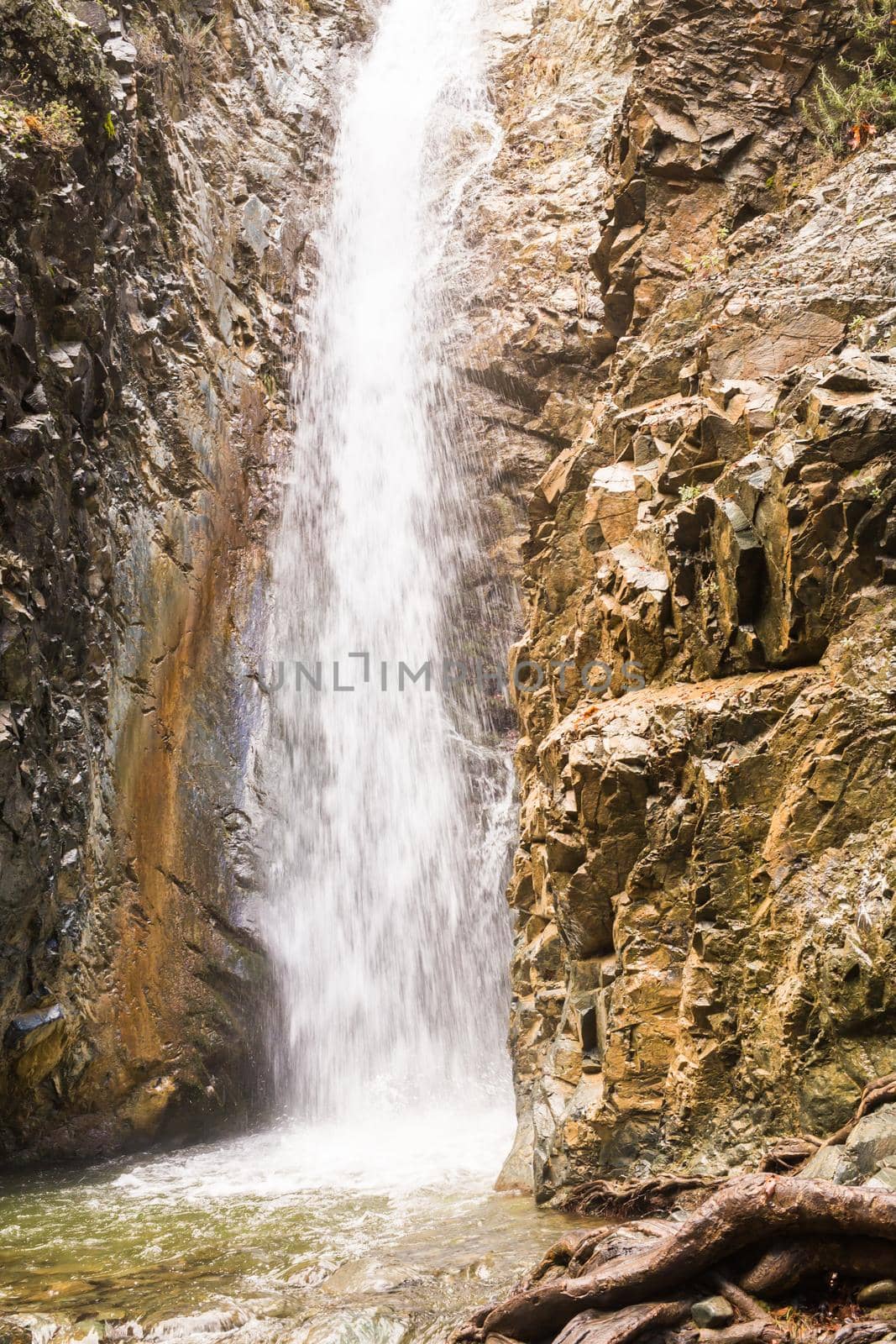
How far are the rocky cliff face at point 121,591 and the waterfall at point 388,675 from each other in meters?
0.94

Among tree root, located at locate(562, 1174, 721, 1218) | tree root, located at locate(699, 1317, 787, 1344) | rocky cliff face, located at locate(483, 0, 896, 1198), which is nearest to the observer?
tree root, located at locate(699, 1317, 787, 1344)

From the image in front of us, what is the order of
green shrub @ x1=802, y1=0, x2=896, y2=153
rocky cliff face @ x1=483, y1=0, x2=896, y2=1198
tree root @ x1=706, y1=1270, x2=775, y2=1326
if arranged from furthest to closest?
1. green shrub @ x1=802, y1=0, x2=896, y2=153
2. rocky cliff face @ x1=483, y1=0, x2=896, y2=1198
3. tree root @ x1=706, y1=1270, x2=775, y2=1326

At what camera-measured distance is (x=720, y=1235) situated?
4.39 meters

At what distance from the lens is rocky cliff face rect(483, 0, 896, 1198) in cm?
658

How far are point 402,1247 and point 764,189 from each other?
1224 centimetres

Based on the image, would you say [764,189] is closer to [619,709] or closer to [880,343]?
[880,343]

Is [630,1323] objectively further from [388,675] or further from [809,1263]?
[388,675]

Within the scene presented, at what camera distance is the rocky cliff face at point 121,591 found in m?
11.9

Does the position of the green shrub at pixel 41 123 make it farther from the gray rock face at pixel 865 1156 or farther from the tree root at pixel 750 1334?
the tree root at pixel 750 1334

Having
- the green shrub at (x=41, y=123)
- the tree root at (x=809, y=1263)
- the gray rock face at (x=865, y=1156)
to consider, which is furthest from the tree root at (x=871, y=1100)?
the green shrub at (x=41, y=123)

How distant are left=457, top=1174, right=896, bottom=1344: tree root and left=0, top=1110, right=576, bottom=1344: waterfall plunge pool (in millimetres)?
953

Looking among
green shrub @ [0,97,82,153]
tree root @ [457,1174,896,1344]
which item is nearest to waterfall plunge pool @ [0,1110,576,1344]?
tree root @ [457,1174,896,1344]

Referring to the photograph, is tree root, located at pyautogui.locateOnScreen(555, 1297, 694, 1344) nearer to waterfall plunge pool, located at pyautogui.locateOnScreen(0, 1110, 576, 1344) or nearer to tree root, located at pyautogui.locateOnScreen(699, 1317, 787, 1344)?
tree root, located at pyautogui.locateOnScreen(699, 1317, 787, 1344)

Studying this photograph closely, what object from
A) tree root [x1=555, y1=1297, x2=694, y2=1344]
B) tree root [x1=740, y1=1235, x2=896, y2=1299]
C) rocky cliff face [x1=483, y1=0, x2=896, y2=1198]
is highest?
rocky cliff face [x1=483, y1=0, x2=896, y2=1198]
